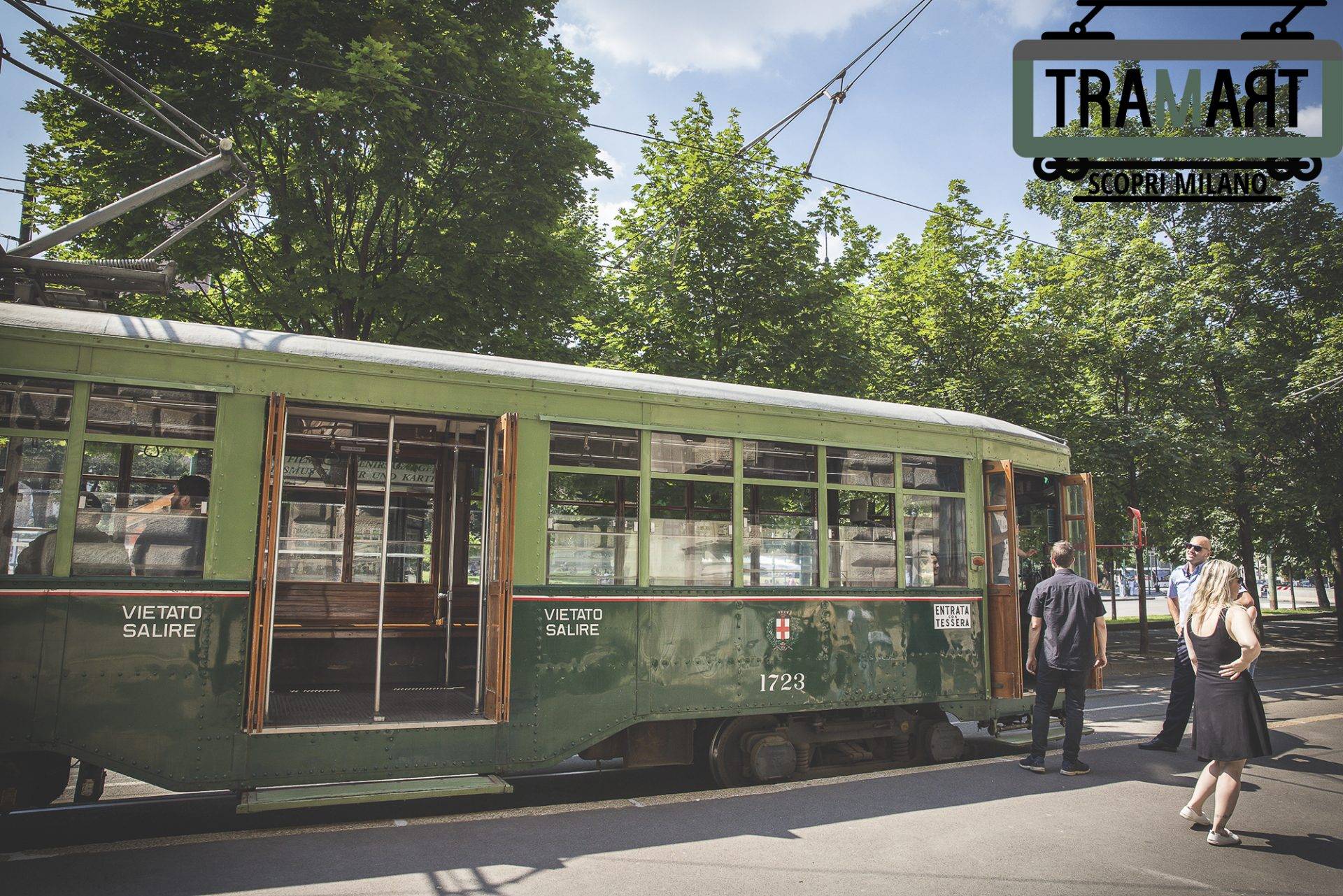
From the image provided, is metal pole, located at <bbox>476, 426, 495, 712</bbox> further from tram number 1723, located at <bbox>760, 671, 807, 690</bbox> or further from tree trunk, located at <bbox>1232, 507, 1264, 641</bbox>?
tree trunk, located at <bbox>1232, 507, 1264, 641</bbox>

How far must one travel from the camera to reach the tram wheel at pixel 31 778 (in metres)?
5.12

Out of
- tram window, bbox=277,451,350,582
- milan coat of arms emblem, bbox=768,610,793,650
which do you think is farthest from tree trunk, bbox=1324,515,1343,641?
tram window, bbox=277,451,350,582

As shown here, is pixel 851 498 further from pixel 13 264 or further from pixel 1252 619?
pixel 13 264

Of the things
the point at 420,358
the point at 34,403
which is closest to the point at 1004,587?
the point at 420,358

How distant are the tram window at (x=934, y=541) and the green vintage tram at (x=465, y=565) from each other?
3 centimetres

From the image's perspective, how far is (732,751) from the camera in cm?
730

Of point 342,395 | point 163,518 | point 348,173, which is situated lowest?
point 163,518

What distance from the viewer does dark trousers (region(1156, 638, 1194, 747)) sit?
8.72 meters

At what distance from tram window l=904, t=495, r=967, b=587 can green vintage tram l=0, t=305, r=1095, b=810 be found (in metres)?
0.03

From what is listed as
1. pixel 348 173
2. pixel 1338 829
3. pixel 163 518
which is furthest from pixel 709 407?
pixel 348 173

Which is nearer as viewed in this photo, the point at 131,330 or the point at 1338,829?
the point at 131,330

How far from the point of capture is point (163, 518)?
5.55 meters

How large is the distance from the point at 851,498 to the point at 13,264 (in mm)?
6991

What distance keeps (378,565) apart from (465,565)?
0.82 m
